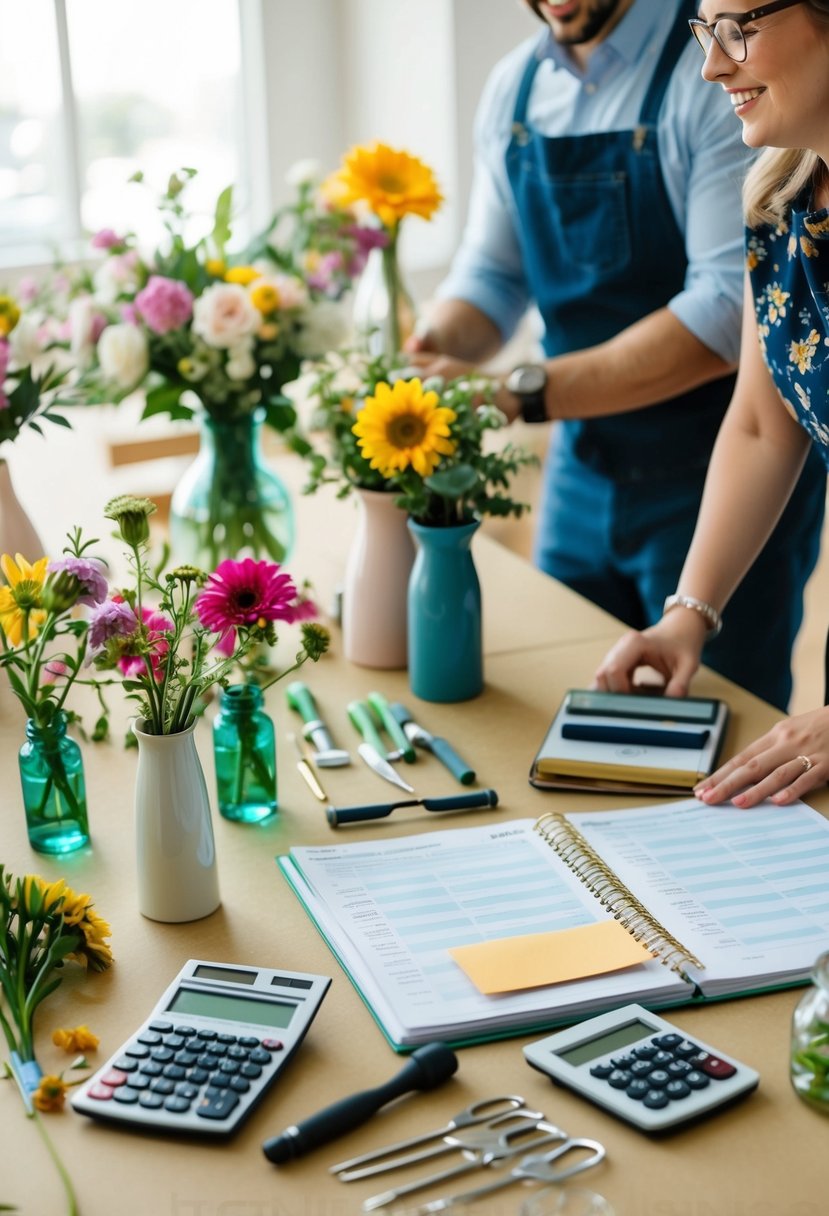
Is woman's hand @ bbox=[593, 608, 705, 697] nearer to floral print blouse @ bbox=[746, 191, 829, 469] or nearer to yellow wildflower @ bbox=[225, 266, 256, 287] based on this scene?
floral print blouse @ bbox=[746, 191, 829, 469]

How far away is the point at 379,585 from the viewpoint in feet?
5.29

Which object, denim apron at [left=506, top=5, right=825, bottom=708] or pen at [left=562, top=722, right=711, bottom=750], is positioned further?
denim apron at [left=506, top=5, right=825, bottom=708]

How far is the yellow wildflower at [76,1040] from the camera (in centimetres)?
96

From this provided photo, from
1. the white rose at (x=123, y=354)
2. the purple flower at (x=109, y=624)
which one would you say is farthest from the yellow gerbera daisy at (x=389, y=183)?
the purple flower at (x=109, y=624)

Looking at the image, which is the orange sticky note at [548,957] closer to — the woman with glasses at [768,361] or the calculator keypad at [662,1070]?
the calculator keypad at [662,1070]

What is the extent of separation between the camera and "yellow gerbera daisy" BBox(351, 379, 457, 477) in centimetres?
143

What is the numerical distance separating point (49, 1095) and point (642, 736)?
2.30ft

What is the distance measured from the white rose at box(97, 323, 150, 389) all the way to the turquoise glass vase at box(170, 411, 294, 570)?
0.12 meters

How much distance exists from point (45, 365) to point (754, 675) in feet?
3.60

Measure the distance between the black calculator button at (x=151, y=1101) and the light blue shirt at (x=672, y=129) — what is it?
1330mm

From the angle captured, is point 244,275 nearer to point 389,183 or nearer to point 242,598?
point 389,183

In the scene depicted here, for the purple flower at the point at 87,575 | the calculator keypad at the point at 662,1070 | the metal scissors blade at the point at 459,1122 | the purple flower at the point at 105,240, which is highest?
the purple flower at the point at 105,240

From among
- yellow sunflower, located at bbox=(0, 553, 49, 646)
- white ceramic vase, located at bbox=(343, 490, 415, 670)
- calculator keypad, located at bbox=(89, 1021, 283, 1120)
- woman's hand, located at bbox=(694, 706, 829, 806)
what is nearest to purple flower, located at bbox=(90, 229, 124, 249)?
white ceramic vase, located at bbox=(343, 490, 415, 670)

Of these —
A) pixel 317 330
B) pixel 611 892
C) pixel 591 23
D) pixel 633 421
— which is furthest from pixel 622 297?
pixel 611 892
